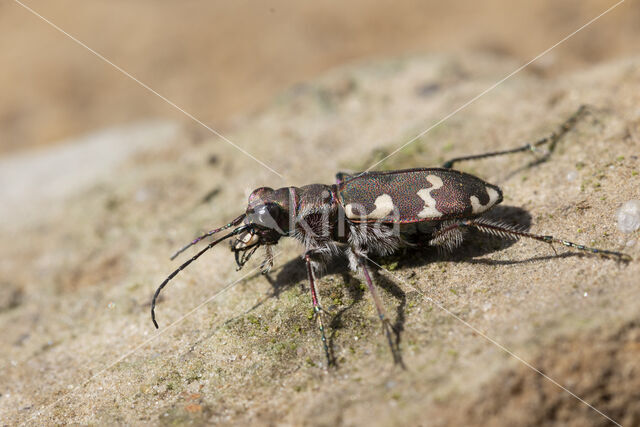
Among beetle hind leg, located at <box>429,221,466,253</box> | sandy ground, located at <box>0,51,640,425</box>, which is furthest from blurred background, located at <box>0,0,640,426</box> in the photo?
beetle hind leg, located at <box>429,221,466,253</box>

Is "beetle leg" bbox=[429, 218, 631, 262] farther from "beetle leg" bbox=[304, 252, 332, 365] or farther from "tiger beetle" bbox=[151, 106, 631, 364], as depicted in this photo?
"beetle leg" bbox=[304, 252, 332, 365]

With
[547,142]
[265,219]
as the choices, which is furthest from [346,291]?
[547,142]

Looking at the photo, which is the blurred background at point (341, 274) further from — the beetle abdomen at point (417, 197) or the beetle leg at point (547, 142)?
the beetle abdomen at point (417, 197)

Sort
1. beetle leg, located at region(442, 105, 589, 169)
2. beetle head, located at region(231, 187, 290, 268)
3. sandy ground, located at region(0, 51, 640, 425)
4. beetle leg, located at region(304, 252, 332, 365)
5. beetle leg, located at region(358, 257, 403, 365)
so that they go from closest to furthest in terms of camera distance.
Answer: sandy ground, located at region(0, 51, 640, 425) < beetle leg, located at region(358, 257, 403, 365) < beetle leg, located at region(304, 252, 332, 365) < beetle head, located at region(231, 187, 290, 268) < beetle leg, located at region(442, 105, 589, 169)

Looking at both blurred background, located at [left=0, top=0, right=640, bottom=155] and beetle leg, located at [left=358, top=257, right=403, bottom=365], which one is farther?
blurred background, located at [left=0, top=0, right=640, bottom=155]

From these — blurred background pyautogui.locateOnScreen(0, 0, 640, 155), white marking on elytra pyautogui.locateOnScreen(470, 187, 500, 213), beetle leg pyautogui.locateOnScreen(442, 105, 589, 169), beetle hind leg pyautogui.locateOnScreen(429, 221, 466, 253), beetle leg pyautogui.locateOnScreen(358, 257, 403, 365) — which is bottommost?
beetle leg pyautogui.locateOnScreen(358, 257, 403, 365)

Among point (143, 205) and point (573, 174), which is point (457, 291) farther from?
point (143, 205)

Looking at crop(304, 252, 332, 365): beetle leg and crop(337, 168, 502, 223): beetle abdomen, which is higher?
crop(337, 168, 502, 223): beetle abdomen

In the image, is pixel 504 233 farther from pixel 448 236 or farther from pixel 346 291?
pixel 346 291
